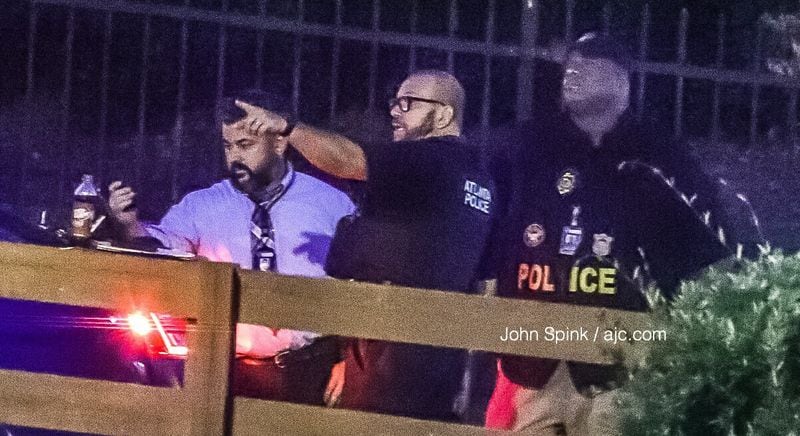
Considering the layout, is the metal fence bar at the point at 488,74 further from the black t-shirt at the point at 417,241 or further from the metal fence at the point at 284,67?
the black t-shirt at the point at 417,241

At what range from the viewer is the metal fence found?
5227 mm

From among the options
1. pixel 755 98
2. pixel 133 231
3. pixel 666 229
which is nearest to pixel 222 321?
pixel 133 231

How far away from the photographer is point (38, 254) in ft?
15.5

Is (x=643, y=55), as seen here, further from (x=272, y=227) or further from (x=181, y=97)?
(x=181, y=97)

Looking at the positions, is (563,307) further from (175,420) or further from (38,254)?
A: (38,254)

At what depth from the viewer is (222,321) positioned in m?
Result: 4.61

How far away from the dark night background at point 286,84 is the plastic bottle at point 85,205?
5 cm

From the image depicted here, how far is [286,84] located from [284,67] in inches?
3.0

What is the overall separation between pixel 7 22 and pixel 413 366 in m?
2.39

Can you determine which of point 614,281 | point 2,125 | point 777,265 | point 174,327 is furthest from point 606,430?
point 2,125

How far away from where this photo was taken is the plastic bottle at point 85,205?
5.37 metres

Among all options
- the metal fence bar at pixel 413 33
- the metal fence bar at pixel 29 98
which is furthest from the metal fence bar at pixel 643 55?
the metal fence bar at pixel 29 98

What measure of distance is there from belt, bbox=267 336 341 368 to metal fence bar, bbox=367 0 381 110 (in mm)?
1070

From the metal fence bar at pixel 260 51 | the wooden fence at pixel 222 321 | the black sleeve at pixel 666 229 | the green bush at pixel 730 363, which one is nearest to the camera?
the green bush at pixel 730 363
